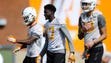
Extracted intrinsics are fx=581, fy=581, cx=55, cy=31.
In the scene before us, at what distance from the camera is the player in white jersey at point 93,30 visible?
27.5ft

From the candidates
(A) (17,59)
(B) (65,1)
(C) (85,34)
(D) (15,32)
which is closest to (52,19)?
(C) (85,34)

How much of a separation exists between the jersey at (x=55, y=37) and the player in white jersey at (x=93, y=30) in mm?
772

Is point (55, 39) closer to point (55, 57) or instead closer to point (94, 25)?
point (55, 57)

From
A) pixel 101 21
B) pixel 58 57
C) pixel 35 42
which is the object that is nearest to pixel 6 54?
A: pixel 35 42

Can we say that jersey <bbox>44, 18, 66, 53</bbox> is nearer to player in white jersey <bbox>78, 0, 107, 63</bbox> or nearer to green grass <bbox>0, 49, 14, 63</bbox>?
player in white jersey <bbox>78, 0, 107, 63</bbox>

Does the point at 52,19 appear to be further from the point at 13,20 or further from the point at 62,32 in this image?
the point at 13,20

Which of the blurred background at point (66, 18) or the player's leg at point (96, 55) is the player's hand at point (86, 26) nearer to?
the player's leg at point (96, 55)

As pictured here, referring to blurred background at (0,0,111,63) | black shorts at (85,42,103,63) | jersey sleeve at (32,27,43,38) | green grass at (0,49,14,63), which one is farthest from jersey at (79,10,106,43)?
green grass at (0,49,14,63)

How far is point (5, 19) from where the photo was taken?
17234 millimetres

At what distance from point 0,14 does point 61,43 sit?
7951mm

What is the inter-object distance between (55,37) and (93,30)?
0.99 metres

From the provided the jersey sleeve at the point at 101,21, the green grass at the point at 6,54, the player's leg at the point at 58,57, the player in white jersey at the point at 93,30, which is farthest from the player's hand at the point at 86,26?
the green grass at the point at 6,54

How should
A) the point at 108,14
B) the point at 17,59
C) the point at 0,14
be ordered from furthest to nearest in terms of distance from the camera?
the point at 0,14
the point at 108,14
the point at 17,59

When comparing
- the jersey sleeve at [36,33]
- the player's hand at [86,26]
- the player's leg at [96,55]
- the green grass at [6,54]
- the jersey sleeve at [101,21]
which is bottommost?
the green grass at [6,54]
